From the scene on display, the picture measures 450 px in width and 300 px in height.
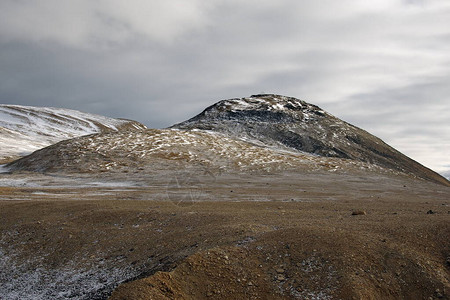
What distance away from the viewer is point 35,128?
478ft

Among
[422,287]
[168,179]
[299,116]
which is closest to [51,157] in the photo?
[168,179]

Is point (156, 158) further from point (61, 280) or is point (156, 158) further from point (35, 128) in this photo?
point (35, 128)

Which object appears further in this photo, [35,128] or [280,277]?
[35,128]

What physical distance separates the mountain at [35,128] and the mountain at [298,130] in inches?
1882

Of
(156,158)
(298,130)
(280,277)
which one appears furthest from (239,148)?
(280,277)

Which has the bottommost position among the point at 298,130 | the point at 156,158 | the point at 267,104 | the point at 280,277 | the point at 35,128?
the point at 280,277

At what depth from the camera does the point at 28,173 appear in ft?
180

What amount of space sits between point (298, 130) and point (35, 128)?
353 feet

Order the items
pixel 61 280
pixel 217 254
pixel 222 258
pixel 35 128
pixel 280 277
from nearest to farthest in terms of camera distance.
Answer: pixel 280 277, pixel 222 258, pixel 217 254, pixel 61 280, pixel 35 128

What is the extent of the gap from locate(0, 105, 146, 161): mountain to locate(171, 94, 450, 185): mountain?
47.8 m

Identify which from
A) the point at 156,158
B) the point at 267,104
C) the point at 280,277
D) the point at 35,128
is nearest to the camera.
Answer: the point at 280,277

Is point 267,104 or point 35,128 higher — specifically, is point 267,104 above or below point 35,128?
above

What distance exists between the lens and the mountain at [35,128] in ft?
332

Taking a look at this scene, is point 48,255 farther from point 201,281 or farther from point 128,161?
point 128,161
